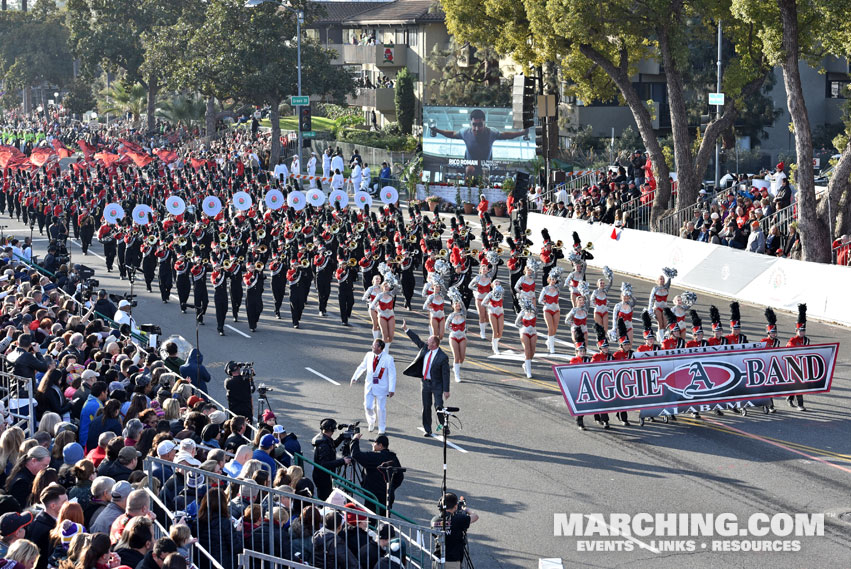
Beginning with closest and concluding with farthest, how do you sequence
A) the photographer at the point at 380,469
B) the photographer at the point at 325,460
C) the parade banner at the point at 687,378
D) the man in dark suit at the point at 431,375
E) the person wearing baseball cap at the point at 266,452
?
the person wearing baseball cap at the point at 266,452 < the photographer at the point at 380,469 < the photographer at the point at 325,460 < the parade banner at the point at 687,378 < the man in dark suit at the point at 431,375

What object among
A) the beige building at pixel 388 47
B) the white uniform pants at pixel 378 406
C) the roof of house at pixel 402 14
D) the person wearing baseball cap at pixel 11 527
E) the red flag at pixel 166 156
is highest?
the roof of house at pixel 402 14

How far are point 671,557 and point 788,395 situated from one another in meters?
5.83

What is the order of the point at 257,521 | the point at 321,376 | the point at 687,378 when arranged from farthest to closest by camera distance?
the point at 321,376 < the point at 687,378 < the point at 257,521

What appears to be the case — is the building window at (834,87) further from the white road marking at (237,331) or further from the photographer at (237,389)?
the photographer at (237,389)

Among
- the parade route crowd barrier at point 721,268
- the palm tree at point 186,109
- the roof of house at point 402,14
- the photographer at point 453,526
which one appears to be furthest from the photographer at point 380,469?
the palm tree at point 186,109

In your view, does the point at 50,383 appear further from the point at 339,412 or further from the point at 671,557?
the point at 671,557

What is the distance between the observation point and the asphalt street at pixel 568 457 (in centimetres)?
1287

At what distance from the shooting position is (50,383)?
44.0ft

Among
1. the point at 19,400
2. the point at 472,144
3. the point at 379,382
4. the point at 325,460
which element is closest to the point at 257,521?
the point at 325,460

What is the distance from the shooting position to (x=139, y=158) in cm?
4431

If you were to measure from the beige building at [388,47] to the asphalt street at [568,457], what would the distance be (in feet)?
124

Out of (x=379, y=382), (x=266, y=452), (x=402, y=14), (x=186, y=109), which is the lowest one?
(x=379, y=382)

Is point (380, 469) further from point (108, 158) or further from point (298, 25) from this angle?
point (108, 158)

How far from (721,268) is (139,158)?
2539 cm
